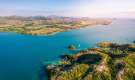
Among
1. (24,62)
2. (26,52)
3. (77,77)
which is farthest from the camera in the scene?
(26,52)

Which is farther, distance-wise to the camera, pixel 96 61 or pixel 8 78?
pixel 96 61

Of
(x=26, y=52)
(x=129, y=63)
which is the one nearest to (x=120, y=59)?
(x=129, y=63)

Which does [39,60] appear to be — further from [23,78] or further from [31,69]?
[23,78]

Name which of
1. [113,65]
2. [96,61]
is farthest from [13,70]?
[113,65]

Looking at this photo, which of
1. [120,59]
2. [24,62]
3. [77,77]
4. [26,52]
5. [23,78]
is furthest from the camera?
[26,52]

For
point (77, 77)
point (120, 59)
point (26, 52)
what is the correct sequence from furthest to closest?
1. point (26, 52)
2. point (120, 59)
3. point (77, 77)

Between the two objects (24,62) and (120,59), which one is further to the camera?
(24,62)

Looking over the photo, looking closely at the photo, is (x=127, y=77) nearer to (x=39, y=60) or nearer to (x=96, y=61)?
(x=96, y=61)

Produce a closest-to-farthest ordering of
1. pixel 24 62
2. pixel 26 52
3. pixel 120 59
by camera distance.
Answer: pixel 120 59 < pixel 24 62 < pixel 26 52
